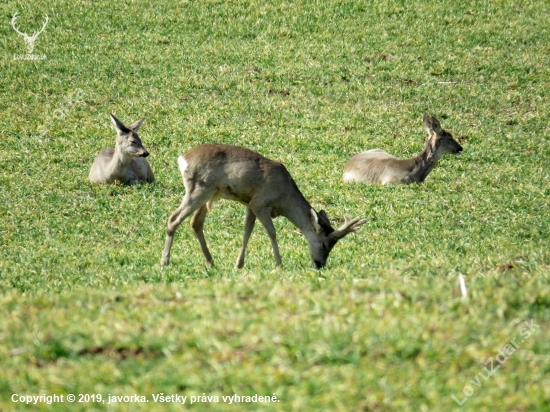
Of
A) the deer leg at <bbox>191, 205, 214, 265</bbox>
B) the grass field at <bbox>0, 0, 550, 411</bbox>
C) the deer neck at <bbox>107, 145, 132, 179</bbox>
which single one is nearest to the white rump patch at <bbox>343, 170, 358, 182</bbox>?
the grass field at <bbox>0, 0, 550, 411</bbox>

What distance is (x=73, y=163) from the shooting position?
1559cm

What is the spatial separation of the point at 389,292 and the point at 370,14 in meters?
18.5

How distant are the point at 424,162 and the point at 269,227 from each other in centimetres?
569

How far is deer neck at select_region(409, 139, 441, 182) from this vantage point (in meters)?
15.1

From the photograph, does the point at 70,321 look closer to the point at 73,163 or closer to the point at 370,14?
the point at 73,163

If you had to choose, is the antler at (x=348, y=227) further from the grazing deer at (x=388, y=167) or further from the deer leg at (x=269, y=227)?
the grazing deer at (x=388, y=167)

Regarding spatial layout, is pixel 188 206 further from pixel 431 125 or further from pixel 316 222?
→ pixel 431 125

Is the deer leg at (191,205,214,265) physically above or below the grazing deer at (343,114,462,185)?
above

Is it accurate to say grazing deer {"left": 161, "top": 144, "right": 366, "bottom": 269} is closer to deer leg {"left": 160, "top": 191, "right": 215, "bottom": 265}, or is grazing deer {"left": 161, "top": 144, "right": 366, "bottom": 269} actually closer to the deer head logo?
deer leg {"left": 160, "top": 191, "right": 215, "bottom": 265}

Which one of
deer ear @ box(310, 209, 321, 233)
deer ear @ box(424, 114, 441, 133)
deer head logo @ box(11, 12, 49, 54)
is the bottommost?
deer head logo @ box(11, 12, 49, 54)

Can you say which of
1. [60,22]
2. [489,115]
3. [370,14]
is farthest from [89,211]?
[370,14]

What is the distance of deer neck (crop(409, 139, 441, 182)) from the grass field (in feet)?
0.83

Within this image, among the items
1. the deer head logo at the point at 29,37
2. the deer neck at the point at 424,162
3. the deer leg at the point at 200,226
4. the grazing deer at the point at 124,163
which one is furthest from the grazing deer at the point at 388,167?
the deer head logo at the point at 29,37

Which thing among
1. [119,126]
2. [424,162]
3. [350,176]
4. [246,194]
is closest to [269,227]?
[246,194]
